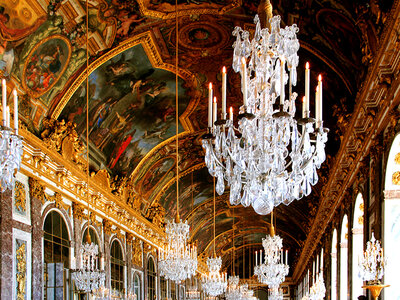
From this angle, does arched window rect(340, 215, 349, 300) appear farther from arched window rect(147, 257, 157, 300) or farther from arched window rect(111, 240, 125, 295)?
arched window rect(147, 257, 157, 300)

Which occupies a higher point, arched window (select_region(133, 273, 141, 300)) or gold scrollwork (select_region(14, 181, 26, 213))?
gold scrollwork (select_region(14, 181, 26, 213))

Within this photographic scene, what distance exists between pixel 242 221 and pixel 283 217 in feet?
19.0

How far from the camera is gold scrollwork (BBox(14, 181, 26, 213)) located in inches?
508

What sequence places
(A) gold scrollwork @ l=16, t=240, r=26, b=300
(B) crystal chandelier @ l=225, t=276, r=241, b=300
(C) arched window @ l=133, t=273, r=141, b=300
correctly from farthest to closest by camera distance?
(B) crystal chandelier @ l=225, t=276, r=241, b=300, (C) arched window @ l=133, t=273, r=141, b=300, (A) gold scrollwork @ l=16, t=240, r=26, b=300

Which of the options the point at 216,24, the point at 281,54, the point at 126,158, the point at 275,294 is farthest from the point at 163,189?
the point at 281,54

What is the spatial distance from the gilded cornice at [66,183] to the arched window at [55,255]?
0.79 meters

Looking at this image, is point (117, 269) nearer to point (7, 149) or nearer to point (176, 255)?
point (176, 255)

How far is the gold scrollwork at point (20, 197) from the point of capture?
12906 mm

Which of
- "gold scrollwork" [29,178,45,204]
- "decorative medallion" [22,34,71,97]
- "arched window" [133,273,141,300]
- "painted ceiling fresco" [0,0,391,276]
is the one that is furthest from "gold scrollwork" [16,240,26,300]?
"arched window" [133,273,141,300]

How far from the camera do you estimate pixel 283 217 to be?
4009 centimetres

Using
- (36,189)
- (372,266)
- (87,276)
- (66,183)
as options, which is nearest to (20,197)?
(36,189)

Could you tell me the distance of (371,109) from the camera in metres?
11.7

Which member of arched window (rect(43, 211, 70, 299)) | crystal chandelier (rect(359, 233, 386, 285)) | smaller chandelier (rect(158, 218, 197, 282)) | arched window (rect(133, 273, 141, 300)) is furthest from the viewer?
arched window (rect(133, 273, 141, 300))

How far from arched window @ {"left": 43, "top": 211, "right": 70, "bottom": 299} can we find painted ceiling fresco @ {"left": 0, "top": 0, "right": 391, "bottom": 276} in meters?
2.79
